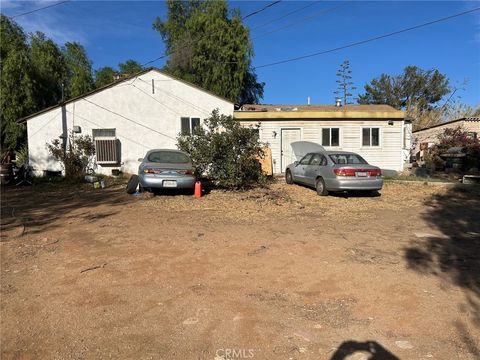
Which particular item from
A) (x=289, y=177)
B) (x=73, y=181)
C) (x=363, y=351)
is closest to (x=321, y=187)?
(x=289, y=177)

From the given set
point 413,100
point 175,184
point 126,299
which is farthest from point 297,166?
point 413,100

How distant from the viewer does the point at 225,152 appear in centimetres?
1230

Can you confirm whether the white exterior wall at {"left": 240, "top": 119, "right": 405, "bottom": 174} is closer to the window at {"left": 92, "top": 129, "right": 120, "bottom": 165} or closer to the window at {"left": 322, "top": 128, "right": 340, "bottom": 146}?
the window at {"left": 322, "top": 128, "right": 340, "bottom": 146}

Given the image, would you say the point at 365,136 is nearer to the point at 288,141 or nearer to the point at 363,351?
the point at 288,141

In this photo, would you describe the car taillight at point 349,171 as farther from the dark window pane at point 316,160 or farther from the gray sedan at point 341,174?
the dark window pane at point 316,160

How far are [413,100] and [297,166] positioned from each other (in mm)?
42097

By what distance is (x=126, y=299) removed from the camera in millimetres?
4203

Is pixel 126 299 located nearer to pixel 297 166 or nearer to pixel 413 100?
pixel 297 166

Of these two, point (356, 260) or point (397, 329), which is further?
point (356, 260)

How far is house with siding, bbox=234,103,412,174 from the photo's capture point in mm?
18031

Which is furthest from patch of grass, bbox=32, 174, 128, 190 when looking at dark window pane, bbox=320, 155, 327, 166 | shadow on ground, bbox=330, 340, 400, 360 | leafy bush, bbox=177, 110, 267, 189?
shadow on ground, bbox=330, 340, 400, 360

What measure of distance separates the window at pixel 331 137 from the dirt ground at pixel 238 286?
9.85 m

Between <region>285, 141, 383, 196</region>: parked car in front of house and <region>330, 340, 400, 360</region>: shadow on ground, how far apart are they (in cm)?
804

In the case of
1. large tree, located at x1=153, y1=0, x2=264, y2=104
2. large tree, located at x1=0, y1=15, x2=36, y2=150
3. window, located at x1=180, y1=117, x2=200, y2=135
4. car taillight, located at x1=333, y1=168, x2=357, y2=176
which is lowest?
car taillight, located at x1=333, y1=168, x2=357, y2=176
